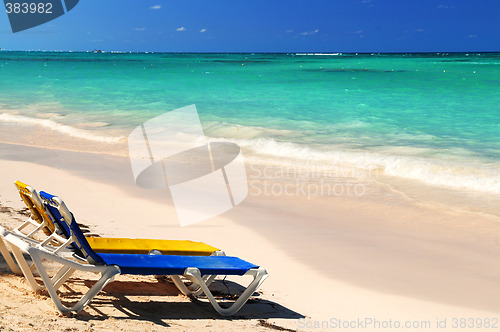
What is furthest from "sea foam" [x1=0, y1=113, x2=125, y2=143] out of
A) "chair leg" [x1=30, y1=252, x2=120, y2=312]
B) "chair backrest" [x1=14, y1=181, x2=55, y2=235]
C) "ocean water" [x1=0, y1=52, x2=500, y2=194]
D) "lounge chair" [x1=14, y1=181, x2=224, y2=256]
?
→ "chair leg" [x1=30, y1=252, x2=120, y2=312]

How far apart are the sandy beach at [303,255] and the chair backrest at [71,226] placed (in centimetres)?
38

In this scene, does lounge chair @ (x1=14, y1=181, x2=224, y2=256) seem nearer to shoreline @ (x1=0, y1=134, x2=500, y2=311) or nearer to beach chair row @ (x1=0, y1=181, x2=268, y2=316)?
beach chair row @ (x1=0, y1=181, x2=268, y2=316)

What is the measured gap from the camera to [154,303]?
4.14 metres

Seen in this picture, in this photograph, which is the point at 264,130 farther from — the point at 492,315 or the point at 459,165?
the point at 492,315

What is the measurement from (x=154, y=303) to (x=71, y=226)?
0.90 meters

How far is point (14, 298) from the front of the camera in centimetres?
385

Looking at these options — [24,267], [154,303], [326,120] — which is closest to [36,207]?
[24,267]

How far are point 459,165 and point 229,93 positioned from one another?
18.4 meters

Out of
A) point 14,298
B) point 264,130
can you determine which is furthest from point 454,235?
point 264,130

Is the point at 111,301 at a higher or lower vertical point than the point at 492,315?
higher

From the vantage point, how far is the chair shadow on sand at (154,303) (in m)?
3.87

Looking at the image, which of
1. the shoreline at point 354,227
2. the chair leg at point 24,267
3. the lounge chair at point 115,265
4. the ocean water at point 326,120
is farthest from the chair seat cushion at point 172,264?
the ocean water at point 326,120

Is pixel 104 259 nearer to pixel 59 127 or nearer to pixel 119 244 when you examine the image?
pixel 119 244

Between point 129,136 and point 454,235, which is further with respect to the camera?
point 129,136
